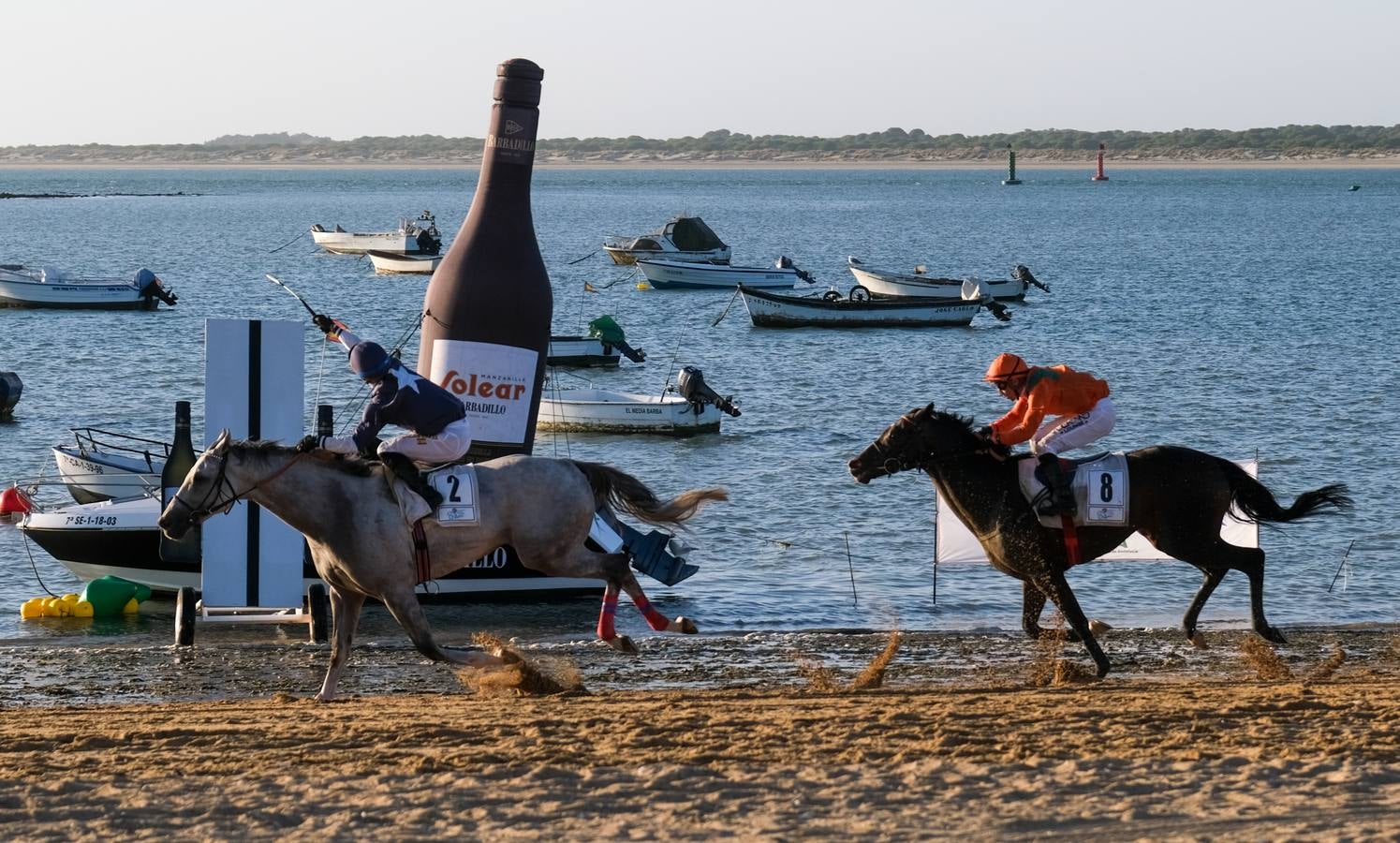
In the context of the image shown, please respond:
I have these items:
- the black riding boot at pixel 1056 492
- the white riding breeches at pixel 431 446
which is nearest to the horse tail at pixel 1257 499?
the black riding boot at pixel 1056 492

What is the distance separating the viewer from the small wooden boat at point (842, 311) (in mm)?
53719

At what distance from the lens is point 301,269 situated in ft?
285

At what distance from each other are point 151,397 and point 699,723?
3004 cm

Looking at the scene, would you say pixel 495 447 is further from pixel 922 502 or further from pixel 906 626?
pixel 922 502

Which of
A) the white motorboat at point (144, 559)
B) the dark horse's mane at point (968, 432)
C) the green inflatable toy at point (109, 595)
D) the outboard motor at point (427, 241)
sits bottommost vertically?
the green inflatable toy at point (109, 595)

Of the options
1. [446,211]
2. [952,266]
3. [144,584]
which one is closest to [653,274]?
[952,266]

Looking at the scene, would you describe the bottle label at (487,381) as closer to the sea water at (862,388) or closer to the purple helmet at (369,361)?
the sea water at (862,388)

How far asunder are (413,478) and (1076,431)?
16.7ft

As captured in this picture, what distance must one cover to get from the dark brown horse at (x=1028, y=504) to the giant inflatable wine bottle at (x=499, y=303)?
14.6 ft

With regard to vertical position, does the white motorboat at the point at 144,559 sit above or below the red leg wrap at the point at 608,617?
below

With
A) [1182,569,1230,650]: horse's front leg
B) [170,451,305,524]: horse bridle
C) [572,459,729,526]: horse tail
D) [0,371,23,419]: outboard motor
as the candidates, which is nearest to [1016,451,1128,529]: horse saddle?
[1182,569,1230,650]: horse's front leg

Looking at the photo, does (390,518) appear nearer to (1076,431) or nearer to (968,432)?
(968,432)

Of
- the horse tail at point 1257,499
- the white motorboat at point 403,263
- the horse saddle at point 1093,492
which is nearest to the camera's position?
the horse saddle at point 1093,492

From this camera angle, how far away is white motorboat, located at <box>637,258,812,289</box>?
6794 centimetres
